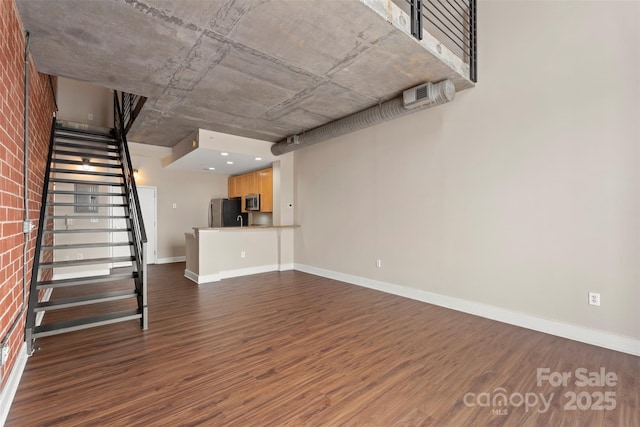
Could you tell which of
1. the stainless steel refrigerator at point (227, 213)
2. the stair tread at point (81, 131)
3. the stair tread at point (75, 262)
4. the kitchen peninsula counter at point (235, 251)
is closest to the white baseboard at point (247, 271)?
the kitchen peninsula counter at point (235, 251)

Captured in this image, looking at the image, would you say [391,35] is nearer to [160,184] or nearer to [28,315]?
[28,315]

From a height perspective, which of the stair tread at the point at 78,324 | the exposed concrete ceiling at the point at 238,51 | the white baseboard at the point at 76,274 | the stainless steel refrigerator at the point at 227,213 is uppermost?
the exposed concrete ceiling at the point at 238,51

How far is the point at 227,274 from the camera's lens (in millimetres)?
5582

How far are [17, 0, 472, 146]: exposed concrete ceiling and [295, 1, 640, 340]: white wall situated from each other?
0.64 meters

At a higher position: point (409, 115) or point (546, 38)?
point (546, 38)

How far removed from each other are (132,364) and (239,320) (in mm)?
1172

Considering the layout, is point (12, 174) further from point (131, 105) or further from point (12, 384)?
point (131, 105)

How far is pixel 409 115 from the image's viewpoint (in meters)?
4.29

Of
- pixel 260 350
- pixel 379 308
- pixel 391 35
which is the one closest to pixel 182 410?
pixel 260 350

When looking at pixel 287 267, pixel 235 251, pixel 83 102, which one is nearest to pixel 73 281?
pixel 235 251

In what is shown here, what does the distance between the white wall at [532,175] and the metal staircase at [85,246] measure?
11.7 feet

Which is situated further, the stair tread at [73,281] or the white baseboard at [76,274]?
the white baseboard at [76,274]

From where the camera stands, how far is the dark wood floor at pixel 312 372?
1.80m

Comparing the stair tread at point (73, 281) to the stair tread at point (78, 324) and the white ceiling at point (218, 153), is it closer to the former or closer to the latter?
the stair tread at point (78, 324)
